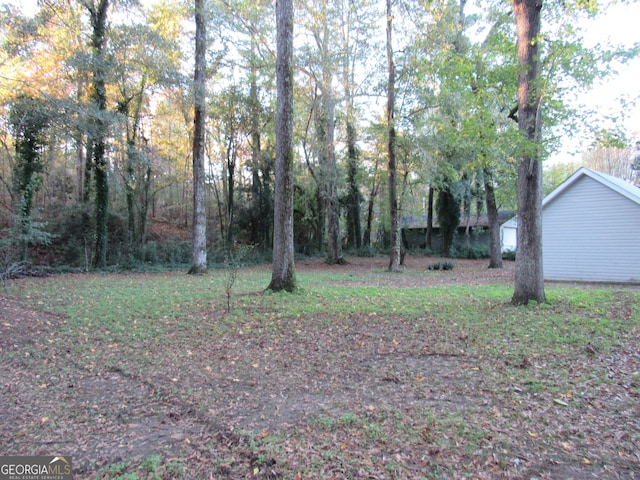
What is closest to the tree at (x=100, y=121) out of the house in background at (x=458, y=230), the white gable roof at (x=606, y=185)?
the white gable roof at (x=606, y=185)

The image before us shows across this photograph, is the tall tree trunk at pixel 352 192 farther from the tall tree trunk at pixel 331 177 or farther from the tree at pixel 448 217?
the tree at pixel 448 217

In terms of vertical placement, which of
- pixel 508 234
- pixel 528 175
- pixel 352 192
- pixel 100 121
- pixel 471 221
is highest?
pixel 100 121

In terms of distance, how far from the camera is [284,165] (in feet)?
29.7

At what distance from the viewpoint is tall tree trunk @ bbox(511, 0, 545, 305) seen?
7230 millimetres

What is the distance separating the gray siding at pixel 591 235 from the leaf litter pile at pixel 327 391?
23.8 ft

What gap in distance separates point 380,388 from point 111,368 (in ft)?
11.4

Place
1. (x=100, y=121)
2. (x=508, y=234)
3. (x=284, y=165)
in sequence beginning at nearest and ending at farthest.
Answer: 1. (x=284, y=165)
2. (x=100, y=121)
3. (x=508, y=234)

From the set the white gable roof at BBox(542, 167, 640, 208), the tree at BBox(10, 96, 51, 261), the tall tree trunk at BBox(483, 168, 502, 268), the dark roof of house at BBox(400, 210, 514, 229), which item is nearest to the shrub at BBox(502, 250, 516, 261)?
the dark roof of house at BBox(400, 210, 514, 229)

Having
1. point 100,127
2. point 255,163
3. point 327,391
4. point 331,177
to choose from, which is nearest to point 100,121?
point 100,127

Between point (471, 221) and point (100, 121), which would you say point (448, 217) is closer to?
point (471, 221)

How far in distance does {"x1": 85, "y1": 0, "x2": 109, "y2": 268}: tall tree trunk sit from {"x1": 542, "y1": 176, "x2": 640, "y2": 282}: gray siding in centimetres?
1749

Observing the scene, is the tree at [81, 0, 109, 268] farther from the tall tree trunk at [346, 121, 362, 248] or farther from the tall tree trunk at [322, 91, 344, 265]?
the tall tree trunk at [346, 121, 362, 248]

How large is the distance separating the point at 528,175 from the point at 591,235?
28.8 feet

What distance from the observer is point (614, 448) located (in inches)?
111
